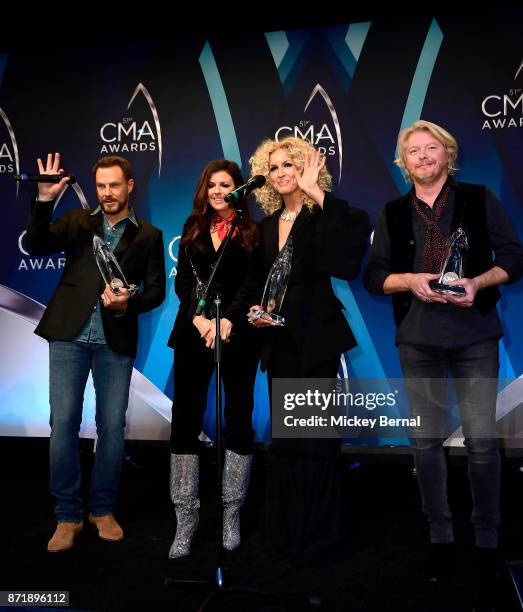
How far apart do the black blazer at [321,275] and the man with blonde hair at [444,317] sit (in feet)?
0.59

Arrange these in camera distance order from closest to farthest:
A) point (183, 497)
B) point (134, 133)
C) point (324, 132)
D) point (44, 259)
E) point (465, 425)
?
point (465, 425), point (183, 497), point (324, 132), point (134, 133), point (44, 259)

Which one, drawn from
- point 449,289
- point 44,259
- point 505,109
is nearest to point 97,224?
point 449,289

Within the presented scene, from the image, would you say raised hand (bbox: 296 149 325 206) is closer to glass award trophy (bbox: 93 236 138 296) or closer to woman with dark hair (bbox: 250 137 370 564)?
woman with dark hair (bbox: 250 137 370 564)

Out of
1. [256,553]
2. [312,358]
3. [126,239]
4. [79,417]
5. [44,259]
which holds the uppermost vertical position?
[44,259]

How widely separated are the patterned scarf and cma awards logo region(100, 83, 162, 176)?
8.05 ft

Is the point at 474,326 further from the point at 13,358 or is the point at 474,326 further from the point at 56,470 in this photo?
the point at 13,358

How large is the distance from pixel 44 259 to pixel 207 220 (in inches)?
89.7

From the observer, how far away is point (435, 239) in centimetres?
259

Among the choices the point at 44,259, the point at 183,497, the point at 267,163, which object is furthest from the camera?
the point at 44,259

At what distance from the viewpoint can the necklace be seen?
110 inches

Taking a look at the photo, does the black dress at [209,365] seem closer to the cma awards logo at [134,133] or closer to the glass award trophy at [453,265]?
the glass award trophy at [453,265]

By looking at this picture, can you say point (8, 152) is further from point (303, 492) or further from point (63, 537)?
point (303, 492)

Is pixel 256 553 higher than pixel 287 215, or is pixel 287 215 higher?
pixel 287 215

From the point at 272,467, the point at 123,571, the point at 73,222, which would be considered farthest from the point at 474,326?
the point at 73,222
